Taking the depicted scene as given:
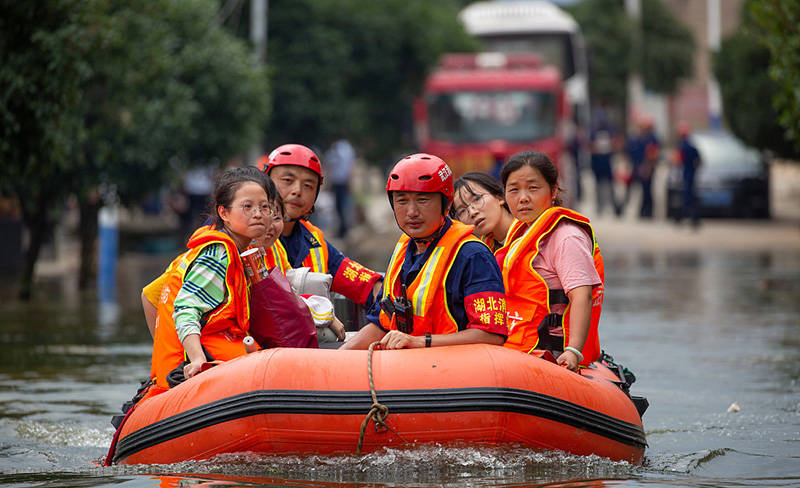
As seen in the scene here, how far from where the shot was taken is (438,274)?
635cm

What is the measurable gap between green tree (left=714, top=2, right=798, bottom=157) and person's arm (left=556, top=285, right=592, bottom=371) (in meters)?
17.9

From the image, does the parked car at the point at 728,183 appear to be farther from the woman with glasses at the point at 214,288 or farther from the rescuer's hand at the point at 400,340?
the rescuer's hand at the point at 400,340

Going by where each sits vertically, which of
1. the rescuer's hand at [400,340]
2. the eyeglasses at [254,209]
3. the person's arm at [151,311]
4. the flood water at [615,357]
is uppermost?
the eyeglasses at [254,209]

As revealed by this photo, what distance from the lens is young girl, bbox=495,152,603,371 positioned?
21.8 ft

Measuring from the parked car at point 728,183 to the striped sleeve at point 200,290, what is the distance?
21.8 metres

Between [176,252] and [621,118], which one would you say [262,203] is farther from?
[621,118]

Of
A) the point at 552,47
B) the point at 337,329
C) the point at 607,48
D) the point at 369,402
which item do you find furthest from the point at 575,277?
the point at 607,48

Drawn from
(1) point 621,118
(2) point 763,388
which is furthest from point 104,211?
→ (1) point 621,118

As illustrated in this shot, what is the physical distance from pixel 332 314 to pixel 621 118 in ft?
182

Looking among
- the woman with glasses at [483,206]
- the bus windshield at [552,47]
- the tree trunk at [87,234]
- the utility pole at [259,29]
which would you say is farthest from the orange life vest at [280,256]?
the bus windshield at [552,47]

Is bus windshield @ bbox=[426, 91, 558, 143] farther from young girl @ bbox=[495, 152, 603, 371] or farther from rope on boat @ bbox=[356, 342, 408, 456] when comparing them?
rope on boat @ bbox=[356, 342, 408, 456]

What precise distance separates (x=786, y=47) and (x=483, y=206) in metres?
7.57

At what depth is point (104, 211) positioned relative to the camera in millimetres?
19375

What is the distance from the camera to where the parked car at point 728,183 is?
27922 mm
